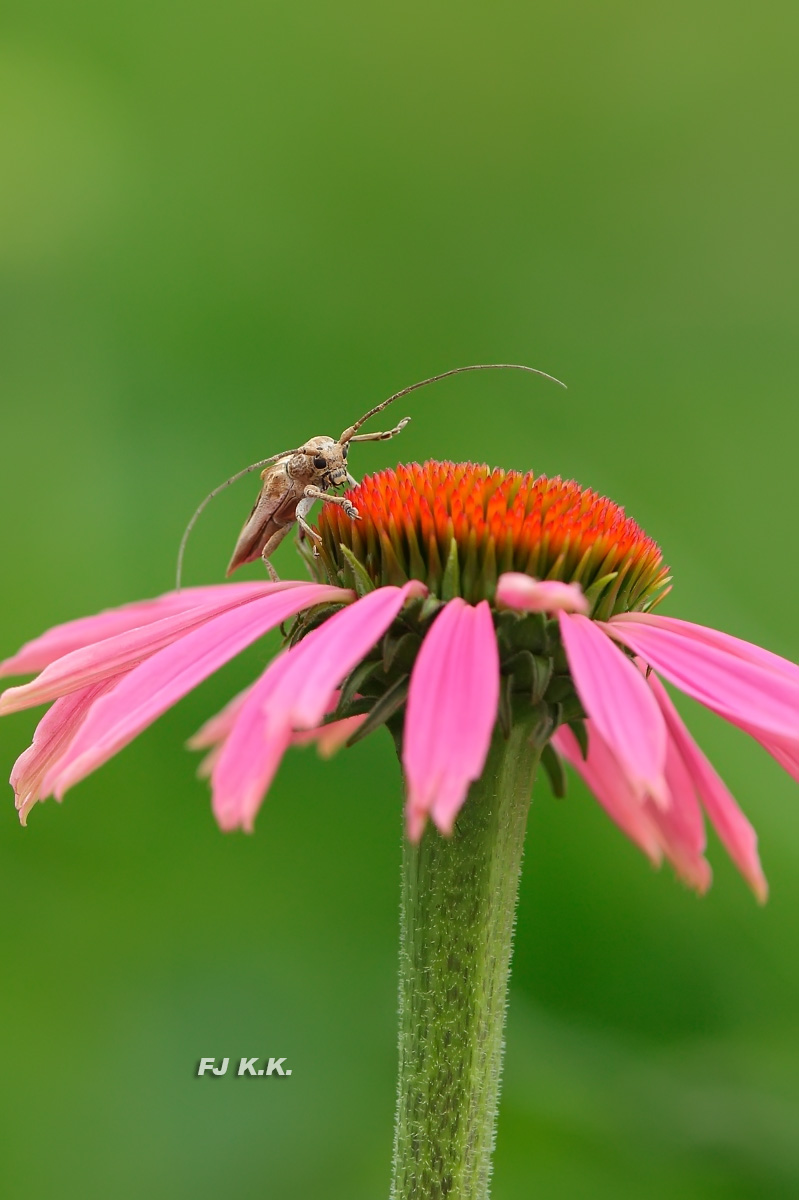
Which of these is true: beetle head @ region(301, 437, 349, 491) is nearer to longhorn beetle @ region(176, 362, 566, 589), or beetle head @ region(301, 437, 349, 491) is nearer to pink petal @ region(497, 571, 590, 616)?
longhorn beetle @ region(176, 362, 566, 589)

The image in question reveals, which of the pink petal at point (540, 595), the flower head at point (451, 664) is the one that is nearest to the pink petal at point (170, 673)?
the flower head at point (451, 664)

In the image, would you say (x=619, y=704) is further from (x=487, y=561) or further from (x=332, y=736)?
(x=332, y=736)

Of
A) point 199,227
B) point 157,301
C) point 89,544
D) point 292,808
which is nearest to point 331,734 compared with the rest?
point 292,808

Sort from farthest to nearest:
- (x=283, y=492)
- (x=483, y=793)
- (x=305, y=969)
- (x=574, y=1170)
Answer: (x=305, y=969)
(x=574, y=1170)
(x=283, y=492)
(x=483, y=793)

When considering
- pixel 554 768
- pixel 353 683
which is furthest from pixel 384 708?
pixel 554 768

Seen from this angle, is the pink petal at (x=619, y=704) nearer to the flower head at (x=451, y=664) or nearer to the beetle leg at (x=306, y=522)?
the flower head at (x=451, y=664)

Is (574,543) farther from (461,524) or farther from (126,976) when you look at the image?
(126,976)
